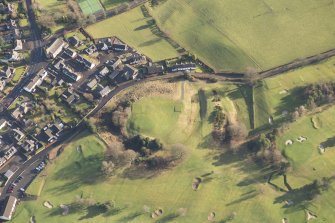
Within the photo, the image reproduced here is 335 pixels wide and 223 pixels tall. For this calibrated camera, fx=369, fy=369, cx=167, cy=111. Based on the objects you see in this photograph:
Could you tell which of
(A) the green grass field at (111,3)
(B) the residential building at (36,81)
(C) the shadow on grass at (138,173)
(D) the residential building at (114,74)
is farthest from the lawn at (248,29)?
(B) the residential building at (36,81)

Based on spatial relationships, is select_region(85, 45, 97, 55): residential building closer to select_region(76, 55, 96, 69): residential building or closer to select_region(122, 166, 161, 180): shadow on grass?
select_region(76, 55, 96, 69): residential building

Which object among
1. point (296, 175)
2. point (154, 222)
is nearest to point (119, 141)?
point (154, 222)

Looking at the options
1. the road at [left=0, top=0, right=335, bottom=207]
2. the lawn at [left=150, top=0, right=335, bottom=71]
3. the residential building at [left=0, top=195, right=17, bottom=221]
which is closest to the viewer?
the residential building at [left=0, top=195, right=17, bottom=221]

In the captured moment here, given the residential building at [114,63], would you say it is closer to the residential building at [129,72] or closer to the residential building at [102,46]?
the residential building at [129,72]

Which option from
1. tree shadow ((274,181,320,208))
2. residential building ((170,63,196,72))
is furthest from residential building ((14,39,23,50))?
tree shadow ((274,181,320,208))

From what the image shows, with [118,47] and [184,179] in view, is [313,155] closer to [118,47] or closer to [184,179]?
[184,179]

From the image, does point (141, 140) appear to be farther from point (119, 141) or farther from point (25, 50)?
point (25, 50)

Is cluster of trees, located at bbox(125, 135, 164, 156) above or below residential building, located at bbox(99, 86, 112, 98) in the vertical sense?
below
